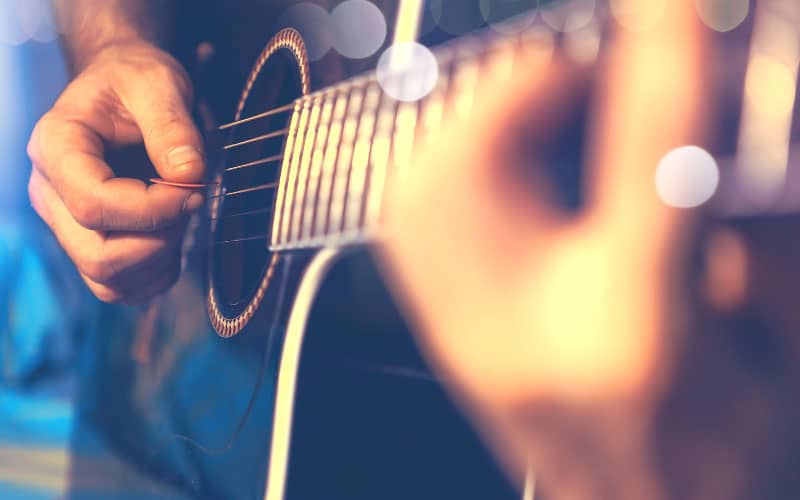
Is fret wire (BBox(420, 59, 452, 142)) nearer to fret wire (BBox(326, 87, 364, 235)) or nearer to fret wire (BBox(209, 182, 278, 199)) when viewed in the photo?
fret wire (BBox(326, 87, 364, 235))

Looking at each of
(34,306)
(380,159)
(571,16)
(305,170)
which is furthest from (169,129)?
(34,306)

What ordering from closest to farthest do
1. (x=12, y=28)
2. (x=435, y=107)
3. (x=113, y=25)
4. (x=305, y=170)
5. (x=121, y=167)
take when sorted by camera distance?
(x=435, y=107)
(x=305, y=170)
(x=121, y=167)
(x=113, y=25)
(x=12, y=28)

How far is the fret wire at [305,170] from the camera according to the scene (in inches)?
20.6

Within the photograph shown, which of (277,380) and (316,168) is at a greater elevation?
(316,168)

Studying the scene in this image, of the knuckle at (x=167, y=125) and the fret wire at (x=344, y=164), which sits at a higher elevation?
the knuckle at (x=167, y=125)

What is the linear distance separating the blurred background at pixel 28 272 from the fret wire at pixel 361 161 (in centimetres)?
79

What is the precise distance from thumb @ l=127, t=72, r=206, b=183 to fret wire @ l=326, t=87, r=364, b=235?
9.3 inches

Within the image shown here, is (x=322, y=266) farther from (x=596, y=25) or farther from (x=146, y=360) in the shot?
(x=146, y=360)

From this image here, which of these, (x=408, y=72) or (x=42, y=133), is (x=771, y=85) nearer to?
(x=408, y=72)

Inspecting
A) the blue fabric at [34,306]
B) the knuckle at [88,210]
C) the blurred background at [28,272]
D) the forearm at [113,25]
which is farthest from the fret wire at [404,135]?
the blue fabric at [34,306]

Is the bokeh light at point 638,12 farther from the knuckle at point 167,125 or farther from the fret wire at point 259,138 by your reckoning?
the knuckle at point 167,125

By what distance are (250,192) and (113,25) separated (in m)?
0.46

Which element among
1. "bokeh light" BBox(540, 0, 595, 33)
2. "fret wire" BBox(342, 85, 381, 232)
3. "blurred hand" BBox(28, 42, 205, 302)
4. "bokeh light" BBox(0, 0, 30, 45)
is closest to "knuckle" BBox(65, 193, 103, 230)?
"blurred hand" BBox(28, 42, 205, 302)

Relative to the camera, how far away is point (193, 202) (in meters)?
0.68
